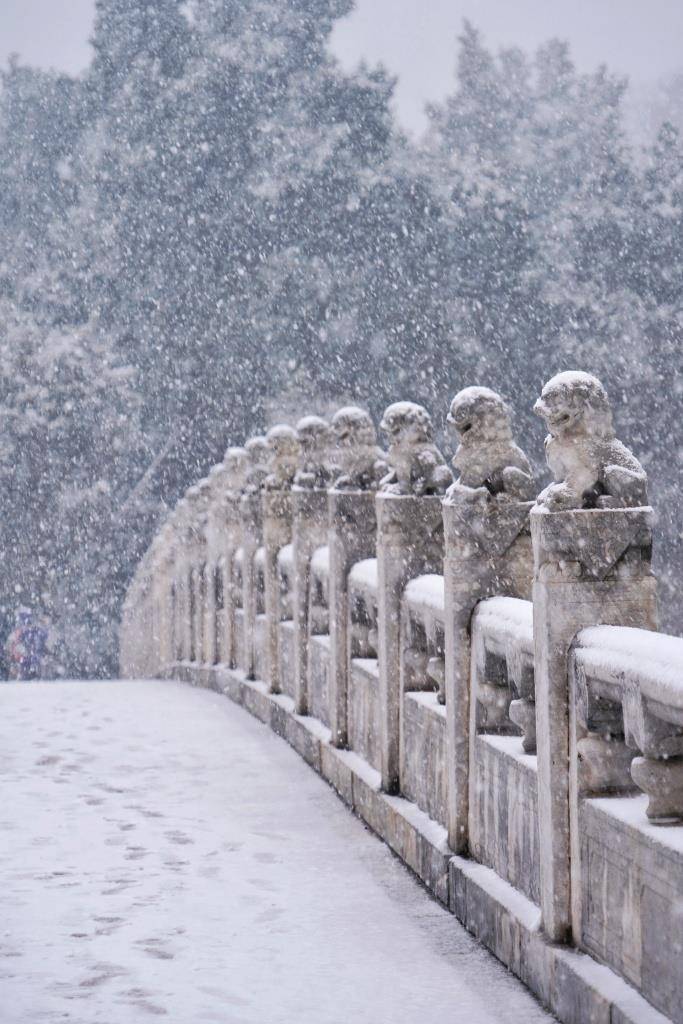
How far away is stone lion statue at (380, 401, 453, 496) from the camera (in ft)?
22.4

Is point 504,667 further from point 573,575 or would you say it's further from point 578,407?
point 578,407

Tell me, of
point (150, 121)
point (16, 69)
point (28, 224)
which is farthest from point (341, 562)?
point (16, 69)

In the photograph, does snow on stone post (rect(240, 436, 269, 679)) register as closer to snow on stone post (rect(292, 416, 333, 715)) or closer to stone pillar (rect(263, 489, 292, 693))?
stone pillar (rect(263, 489, 292, 693))

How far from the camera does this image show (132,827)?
6863 millimetres

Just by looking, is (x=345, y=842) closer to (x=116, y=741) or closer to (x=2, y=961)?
(x=2, y=961)

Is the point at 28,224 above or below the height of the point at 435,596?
above

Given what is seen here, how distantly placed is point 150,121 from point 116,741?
27087 mm

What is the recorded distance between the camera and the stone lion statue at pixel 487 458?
5.50 metres

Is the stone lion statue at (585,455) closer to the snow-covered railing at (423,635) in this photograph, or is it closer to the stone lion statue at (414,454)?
the snow-covered railing at (423,635)

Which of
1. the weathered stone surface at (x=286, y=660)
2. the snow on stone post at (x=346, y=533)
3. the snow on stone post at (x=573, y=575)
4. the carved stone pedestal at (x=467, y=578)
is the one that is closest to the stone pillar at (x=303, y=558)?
the weathered stone surface at (x=286, y=660)

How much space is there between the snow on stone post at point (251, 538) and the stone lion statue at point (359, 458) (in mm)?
3514

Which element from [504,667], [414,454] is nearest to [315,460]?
[414,454]

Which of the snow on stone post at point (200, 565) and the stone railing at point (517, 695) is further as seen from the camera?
the snow on stone post at point (200, 565)

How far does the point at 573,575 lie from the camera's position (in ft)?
14.0
